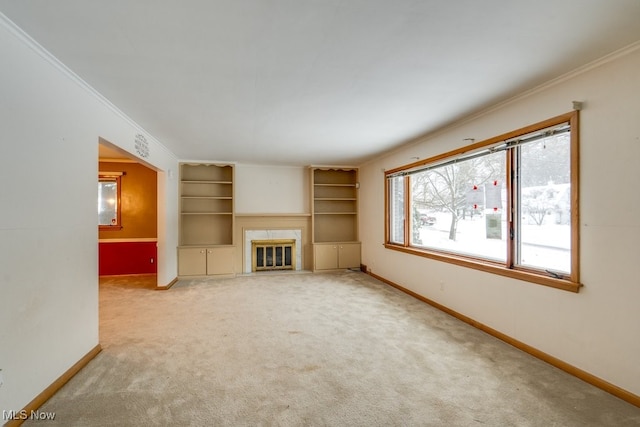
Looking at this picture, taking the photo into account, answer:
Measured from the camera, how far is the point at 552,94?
2.39m

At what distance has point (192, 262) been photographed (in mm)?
5523

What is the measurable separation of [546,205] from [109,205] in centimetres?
697

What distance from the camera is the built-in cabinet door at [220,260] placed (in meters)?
5.59

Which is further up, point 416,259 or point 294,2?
point 294,2

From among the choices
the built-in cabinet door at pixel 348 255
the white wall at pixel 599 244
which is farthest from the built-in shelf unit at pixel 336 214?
the white wall at pixel 599 244

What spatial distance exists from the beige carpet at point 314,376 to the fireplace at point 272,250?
2.35m

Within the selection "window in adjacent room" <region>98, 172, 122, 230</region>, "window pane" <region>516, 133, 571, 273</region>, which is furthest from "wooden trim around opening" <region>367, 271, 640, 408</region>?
"window in adjacent room" <region>98, 172, 122, 230</region>

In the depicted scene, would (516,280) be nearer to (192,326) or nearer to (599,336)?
(599,336)

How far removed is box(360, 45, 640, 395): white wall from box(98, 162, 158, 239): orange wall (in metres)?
6.05

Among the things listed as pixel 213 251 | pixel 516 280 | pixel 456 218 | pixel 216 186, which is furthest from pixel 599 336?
pixel 216 186

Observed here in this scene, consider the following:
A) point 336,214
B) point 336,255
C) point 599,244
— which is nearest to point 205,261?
point 336,255

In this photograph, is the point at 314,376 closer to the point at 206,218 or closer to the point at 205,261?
the point at 205,261

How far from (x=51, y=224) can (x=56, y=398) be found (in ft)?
3.84

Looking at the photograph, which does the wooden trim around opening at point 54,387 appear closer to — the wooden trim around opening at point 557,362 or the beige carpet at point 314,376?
the beige carpet at point 314,376
